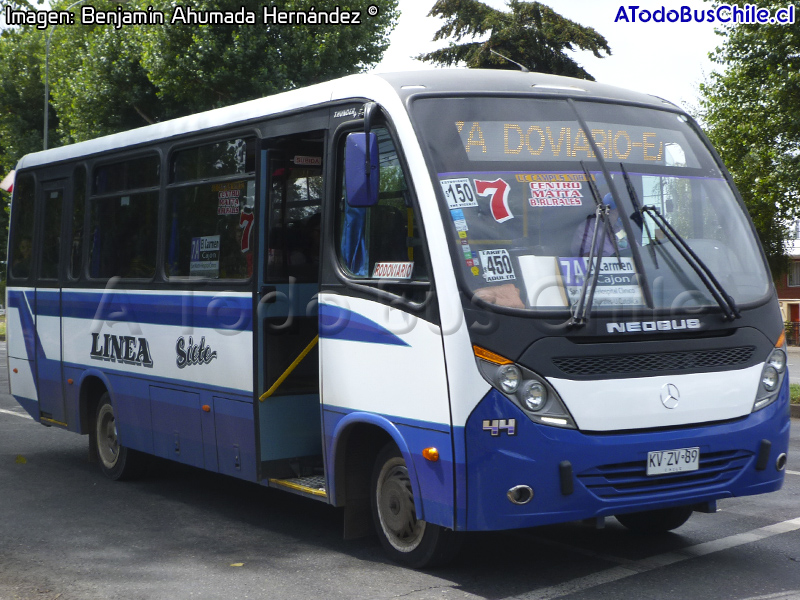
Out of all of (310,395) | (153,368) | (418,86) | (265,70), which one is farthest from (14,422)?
(265,70)

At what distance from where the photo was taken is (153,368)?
8430 mm

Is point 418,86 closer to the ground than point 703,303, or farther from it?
farther from it

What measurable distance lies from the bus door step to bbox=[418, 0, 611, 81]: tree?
110 feet

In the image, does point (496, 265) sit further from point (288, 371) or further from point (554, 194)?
point (288, 371)

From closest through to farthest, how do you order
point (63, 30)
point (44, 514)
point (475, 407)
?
point (475, 407)
point (44, 514)
point (63, 30)

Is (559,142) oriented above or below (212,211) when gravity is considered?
above

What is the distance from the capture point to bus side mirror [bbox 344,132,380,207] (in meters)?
5.79

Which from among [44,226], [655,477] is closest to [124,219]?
[44,226]

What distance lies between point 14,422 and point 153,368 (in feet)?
17.4

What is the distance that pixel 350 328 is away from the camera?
6168mm

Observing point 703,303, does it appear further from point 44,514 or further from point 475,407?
point 44,514

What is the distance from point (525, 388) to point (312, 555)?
6.42 feet

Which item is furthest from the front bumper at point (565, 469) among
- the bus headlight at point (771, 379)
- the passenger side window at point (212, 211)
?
the passenger side window at point (212, 211)

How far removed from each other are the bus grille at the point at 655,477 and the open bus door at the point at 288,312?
223cm
